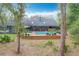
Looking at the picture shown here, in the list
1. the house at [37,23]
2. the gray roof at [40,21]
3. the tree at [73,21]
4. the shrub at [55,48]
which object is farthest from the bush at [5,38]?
the tree at [73,21]

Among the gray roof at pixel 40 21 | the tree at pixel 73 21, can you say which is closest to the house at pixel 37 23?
the gray roof at pixel 40 21

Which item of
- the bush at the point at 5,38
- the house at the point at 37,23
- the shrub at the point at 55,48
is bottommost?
the shrub at the point at 55,48

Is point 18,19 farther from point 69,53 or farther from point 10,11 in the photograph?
point 69,53

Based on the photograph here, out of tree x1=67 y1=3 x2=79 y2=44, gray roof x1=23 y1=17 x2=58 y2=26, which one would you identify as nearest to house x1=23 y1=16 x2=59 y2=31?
gray roof x1=23 y1=17 x2=58 y2=26

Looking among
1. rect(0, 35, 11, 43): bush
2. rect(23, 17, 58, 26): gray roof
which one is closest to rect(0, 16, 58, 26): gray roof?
rect(23, 17, 58, 26): gray roof

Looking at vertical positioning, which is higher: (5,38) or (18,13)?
(18,13)

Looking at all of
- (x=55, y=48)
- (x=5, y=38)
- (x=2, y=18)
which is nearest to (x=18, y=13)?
(x=2, y=18)

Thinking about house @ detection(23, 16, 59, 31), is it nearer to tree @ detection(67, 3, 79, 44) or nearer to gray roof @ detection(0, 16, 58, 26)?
gray roof @ detection(0, 16, 58, 26)

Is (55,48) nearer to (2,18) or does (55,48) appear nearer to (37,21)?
(37,21)

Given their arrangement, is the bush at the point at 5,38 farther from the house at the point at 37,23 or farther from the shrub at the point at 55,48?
the shrub at the point at 55,48

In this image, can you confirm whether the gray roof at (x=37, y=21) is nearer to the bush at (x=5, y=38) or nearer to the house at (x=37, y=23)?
the house at (x=37, y=23)

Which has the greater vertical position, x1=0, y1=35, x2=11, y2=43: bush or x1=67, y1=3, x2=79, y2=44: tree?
x1=67, y1=3, x2=79, y2=44: tree

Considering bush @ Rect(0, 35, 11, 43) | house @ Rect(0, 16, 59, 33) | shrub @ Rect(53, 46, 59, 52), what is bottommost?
shrub @ Rect(53, 46, 59, 52)

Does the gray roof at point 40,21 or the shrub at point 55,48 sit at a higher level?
the gray roof at point 40,21
